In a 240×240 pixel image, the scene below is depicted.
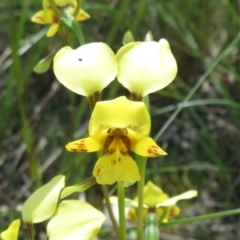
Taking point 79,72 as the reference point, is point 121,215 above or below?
below

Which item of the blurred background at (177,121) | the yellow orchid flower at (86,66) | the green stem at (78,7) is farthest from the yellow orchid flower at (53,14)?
the blurred background at (177,121)

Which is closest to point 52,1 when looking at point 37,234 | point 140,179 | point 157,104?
point 140,179

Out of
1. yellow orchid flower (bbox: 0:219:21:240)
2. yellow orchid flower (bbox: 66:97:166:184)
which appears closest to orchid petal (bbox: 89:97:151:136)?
yellow orchid flower (bbox: 66:97:166:184)

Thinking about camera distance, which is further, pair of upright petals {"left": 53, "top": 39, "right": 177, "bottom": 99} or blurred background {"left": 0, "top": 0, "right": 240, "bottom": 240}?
blurred background {"left": 0, "top": 0, "right": 240, "bottom": 240}

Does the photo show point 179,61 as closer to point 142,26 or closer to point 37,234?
point 142,26

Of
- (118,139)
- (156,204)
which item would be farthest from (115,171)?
(156,204)

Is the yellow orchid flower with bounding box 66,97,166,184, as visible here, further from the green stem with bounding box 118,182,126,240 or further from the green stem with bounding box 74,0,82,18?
the green stem with bounding box 74,0,82,18
